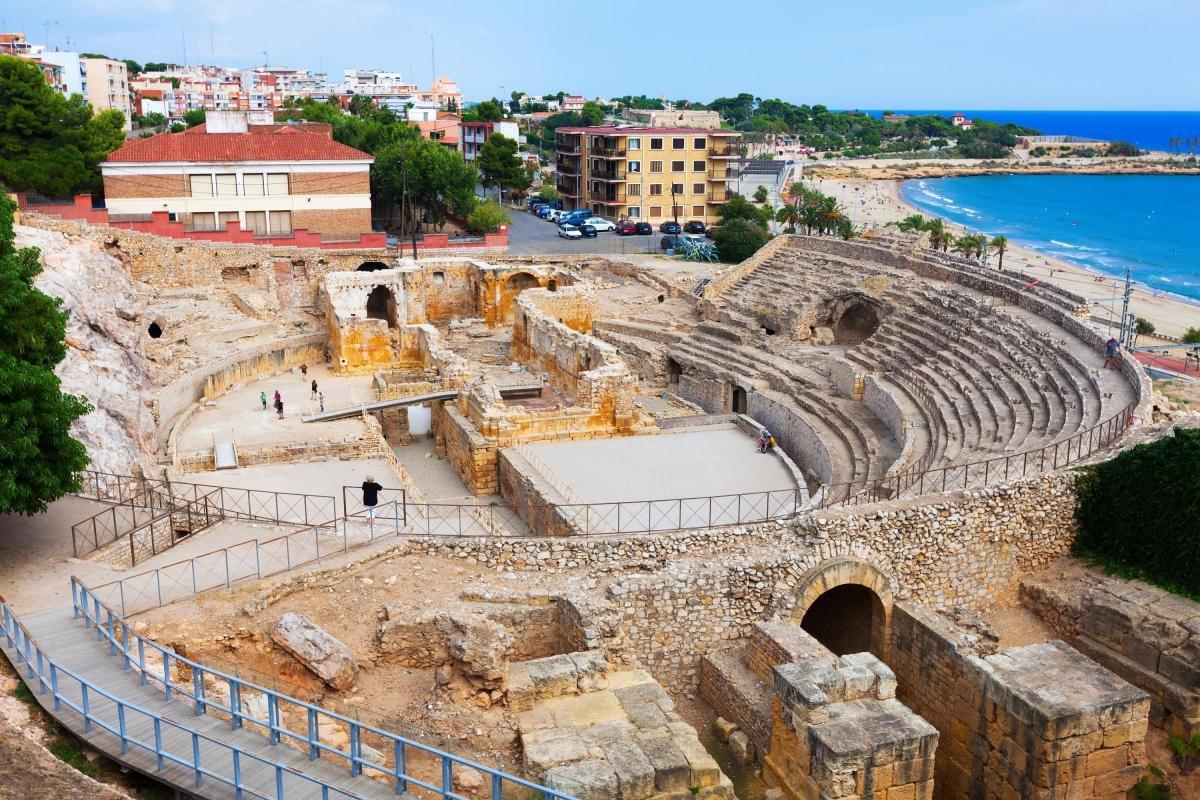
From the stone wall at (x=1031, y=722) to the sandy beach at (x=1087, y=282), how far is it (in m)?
26.8

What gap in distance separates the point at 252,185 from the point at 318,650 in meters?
36.1

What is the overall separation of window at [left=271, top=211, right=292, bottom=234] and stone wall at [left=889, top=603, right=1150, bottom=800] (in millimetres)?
37415

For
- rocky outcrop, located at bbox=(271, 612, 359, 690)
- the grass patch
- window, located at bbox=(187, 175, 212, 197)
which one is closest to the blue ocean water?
window, located at bbox=(187, 175, 212, 197)

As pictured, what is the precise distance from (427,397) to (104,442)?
32.7ft

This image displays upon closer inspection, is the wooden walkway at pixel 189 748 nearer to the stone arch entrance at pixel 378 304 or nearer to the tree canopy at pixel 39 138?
the stone arch entrance at pixel 378 304

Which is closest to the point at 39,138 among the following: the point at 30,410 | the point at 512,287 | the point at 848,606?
the point at 512,287

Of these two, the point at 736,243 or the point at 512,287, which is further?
the point at 736,243

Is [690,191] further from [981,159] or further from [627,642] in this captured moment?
[981,159]

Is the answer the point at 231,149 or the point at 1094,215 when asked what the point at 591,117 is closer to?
the point at 1094,215

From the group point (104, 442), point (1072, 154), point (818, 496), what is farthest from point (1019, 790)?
point (1072, 154)

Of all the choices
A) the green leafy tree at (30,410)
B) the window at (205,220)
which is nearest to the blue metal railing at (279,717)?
the green leafy tree at (30,410)

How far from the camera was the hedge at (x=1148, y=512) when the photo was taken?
59.6ft

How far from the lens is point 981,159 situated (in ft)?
572

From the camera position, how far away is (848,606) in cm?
1956
